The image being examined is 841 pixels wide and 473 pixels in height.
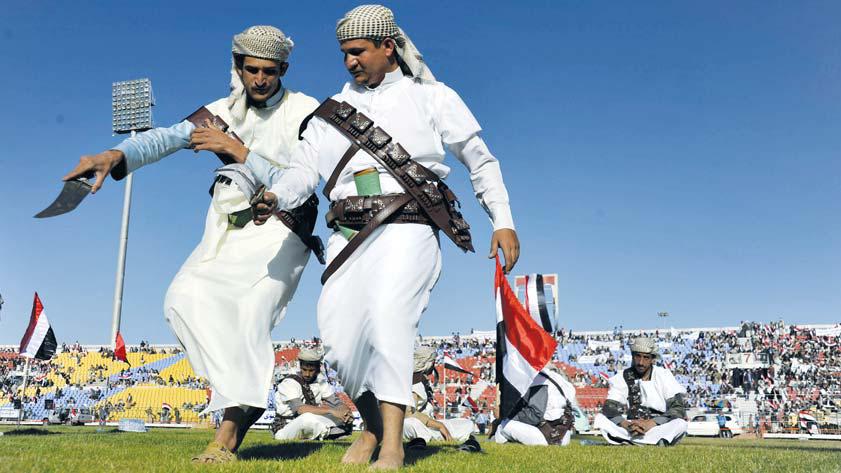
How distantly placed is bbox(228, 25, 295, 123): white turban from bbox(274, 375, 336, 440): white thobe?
4.82 m

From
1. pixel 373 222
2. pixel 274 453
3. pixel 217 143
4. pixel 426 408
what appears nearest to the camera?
pixel 373 222

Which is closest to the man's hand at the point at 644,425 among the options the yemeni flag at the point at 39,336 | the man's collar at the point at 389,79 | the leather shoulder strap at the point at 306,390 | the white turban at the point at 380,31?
the leather shoulder strap at the point at 306,390

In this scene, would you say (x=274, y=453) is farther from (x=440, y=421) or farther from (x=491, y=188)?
(x=440, y=421)

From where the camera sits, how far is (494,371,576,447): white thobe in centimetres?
884

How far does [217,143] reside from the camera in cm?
429

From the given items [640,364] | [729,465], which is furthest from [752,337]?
[729,465]

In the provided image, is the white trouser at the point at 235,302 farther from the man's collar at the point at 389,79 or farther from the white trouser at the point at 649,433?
the white trouser at the point at 649,433

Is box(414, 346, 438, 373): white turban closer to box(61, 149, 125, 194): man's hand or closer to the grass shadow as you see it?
the grass shadow

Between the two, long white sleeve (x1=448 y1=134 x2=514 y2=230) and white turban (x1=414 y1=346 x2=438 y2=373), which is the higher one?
long white sleeve (x1=448 y1=134 x2=514 y2=230)

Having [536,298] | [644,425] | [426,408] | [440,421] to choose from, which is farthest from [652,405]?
[536,298]

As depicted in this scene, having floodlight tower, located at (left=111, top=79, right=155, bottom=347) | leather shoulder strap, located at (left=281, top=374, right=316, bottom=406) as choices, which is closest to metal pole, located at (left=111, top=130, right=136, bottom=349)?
floodlight tower, located at (left=111, top=79, right=155, bottom=347)

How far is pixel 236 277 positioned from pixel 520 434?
223 inches

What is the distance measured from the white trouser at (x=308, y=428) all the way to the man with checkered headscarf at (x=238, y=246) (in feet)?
14.3

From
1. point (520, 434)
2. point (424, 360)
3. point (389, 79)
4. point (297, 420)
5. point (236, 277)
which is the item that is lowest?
point (520, 434)
